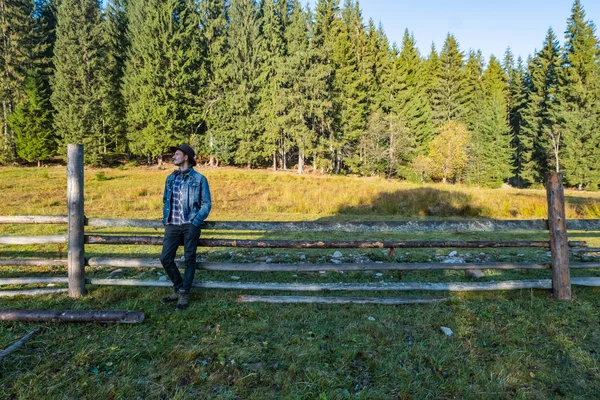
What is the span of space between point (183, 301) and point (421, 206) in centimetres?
1355

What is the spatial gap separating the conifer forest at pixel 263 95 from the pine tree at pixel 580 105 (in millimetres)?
145

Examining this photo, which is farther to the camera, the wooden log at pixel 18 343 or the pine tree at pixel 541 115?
the pine tree at pixel 541 115

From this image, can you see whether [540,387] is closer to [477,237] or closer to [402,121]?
[477,237]

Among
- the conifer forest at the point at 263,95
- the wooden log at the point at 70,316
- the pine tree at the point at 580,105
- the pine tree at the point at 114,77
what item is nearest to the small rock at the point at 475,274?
the wooden log at the point at 70,316

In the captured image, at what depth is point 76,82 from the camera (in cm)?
3338

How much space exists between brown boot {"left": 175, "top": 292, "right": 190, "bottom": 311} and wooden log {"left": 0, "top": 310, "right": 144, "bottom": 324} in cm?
60

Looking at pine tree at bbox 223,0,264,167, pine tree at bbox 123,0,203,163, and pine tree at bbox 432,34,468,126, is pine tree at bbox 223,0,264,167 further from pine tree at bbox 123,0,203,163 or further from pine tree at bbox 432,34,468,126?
pine tree at bbox 432,34,468,126

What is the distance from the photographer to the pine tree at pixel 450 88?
48.2 m

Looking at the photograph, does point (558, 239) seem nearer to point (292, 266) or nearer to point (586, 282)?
point (586, 282)

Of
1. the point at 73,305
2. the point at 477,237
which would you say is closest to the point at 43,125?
the point at 73,305

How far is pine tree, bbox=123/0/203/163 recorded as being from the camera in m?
34.0

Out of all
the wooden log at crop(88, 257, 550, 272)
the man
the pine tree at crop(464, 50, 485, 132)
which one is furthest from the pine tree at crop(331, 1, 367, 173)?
the man

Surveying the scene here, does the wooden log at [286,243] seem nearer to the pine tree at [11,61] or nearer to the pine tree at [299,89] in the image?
the pine tree at [299,89]

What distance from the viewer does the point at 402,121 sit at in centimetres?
4191
